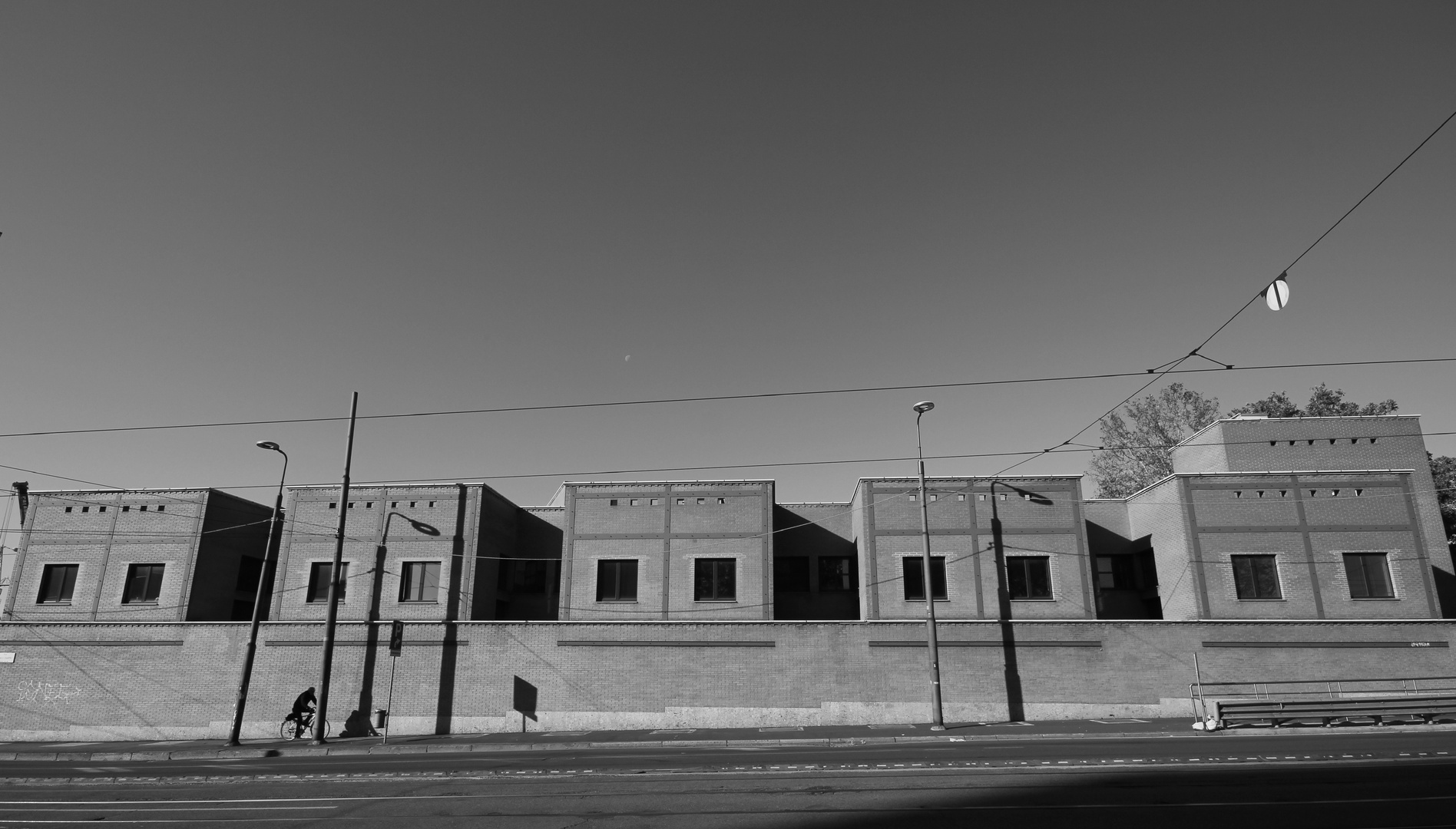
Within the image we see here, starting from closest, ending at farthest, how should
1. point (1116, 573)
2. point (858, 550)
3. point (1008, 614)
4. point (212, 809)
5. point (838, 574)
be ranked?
point (212, 809) → point (1008, 614) → point (858, 550) → point (1116, 573) → point (838, 574)

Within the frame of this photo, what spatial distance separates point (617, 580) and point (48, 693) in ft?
70.2

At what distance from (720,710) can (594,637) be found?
17.3 ft

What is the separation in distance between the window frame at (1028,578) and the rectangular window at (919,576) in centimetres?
238

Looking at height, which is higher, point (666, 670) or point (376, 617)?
point (376, 617)

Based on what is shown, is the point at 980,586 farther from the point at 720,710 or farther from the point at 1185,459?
the point at 1185,459

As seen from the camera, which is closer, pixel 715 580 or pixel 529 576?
pixel 715 580

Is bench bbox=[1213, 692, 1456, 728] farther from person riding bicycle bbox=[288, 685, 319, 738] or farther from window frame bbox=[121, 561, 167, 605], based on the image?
window frame bbox=[121, 561, 167, 605]

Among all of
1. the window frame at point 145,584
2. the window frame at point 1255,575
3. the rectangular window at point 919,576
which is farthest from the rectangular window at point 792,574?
the window frame at point 145,584

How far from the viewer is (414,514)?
33.4 meters

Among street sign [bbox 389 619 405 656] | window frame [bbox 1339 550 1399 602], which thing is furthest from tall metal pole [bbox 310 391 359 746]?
window frame [bbox 1339 550 1399 602]

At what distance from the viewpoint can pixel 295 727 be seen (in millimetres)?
28547

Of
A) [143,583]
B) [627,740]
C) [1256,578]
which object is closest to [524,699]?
[627,740]

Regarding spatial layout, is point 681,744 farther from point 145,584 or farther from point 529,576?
point 145,584

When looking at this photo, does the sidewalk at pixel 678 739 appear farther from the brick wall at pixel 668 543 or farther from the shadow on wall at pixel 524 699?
the brick wall at pixel 668 543
